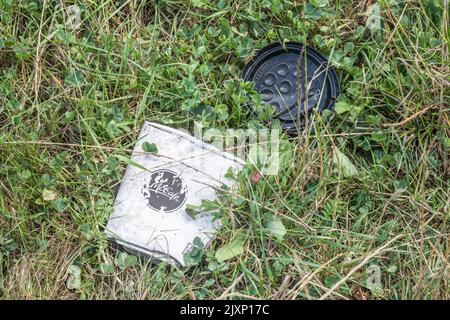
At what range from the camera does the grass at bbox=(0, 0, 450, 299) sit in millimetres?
2605

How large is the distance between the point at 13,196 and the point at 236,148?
924mm

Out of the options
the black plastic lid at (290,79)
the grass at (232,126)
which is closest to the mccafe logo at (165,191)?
the grass at (232,126)

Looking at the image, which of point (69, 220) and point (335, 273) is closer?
point (335, 273)

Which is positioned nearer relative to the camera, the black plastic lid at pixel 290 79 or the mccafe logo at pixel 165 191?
the mccafe logo at pixel 165 191

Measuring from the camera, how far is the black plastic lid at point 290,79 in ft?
9.33

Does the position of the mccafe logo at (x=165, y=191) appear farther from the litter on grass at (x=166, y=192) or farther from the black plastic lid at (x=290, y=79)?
the black plastic lid at (x=290, y=79)

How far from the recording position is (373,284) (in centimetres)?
256

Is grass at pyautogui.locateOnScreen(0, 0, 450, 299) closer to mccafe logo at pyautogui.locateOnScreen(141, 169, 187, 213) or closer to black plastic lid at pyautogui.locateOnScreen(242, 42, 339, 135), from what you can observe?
black plastic lid at pyautogui.locateOnScreen(242, 42, 339, 135)

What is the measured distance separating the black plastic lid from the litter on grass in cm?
32

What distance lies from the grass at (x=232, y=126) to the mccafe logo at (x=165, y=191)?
15 centimetres
